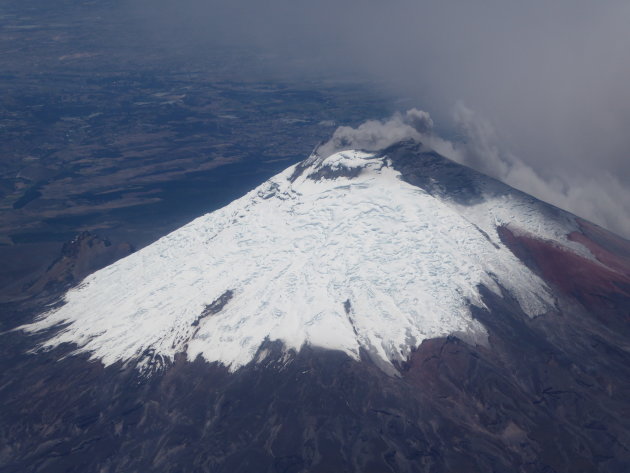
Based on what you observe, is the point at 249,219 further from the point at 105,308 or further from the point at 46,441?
the point at 46,441

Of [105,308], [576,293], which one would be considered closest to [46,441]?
[105,308]

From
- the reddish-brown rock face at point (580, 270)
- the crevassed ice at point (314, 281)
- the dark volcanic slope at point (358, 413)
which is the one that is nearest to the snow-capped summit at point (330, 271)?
the crevassed ice at point (314, 281)

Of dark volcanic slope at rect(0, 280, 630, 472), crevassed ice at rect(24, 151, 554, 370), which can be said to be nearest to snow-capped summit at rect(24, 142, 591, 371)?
crevassed ice at rect(24, 151, 554, 370)

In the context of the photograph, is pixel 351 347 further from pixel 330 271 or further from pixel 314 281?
pixel 330 271

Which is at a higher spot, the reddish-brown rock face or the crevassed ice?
the reddish-brown rock face

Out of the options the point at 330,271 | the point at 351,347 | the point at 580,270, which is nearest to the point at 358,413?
the point at 351,347

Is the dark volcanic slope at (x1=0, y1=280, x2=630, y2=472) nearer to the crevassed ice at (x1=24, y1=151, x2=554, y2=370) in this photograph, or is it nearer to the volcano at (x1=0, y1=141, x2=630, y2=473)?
the volcano at (x1=0, y1=141, x2=630, y2=473)
